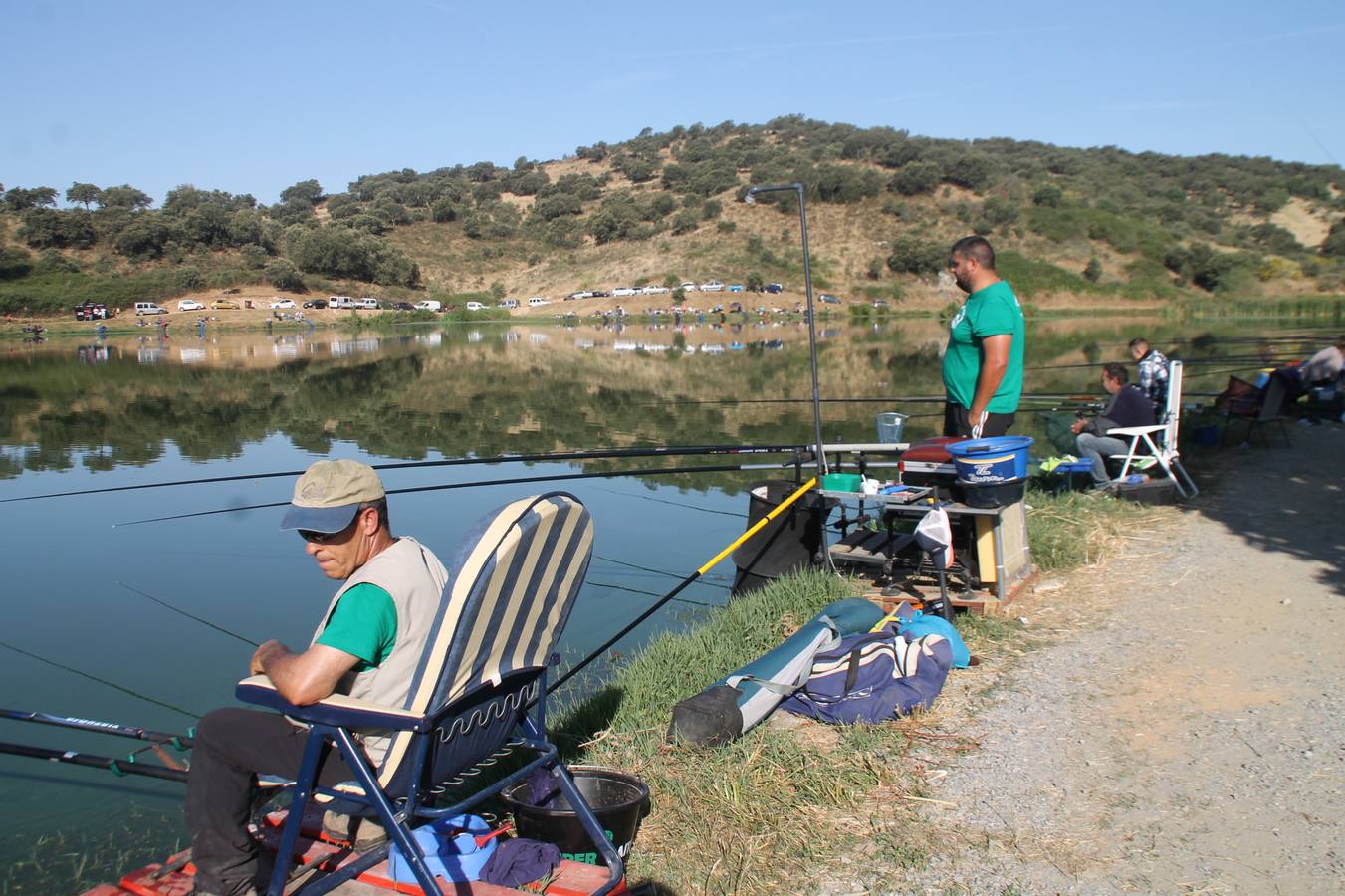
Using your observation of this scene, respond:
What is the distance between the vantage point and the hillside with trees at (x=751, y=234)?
2394 inches

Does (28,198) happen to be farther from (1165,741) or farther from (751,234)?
(1165,741)

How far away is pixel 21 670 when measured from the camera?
666 cm

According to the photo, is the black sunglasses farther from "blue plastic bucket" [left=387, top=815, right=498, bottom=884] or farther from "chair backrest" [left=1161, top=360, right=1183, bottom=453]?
"chair backrest" [left=1161, top=360, right=1183, bottom=453]

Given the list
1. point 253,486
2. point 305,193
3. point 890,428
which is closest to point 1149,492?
point 890,428

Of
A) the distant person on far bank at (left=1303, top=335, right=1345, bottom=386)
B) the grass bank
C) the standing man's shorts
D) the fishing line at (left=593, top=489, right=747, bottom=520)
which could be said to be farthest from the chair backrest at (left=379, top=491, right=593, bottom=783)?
the distant person on far bank at (left=1303, top=335, right=1345, bottom=386)

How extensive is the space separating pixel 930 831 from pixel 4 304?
6180 centimetres

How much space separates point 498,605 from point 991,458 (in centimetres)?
337

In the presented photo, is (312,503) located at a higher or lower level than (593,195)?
lower

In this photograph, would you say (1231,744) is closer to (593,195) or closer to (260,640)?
(260,640)

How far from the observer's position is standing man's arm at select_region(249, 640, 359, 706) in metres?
2.64

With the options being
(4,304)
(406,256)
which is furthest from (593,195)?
(4,304)

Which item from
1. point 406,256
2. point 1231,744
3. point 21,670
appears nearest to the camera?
point 1231,744

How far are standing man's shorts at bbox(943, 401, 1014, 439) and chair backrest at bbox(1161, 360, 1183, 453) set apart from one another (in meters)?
2.73

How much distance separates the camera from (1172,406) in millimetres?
8258
